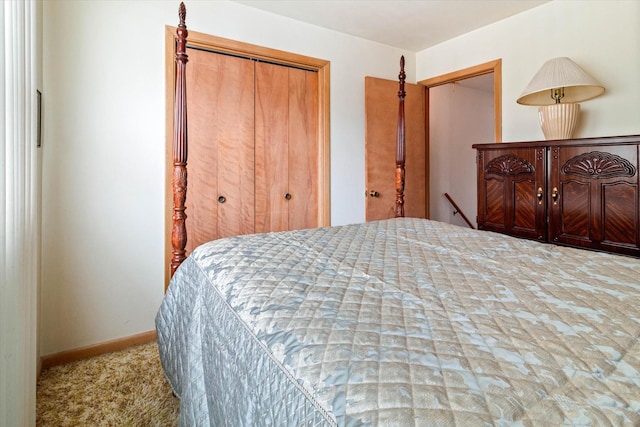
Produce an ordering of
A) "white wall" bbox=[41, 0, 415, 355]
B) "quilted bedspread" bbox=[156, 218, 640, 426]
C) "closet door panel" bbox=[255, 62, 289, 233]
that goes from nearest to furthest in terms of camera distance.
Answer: "quilted bedspread" bbox=[156, 218, 640, 426]
"white wall" bbox=[41, 0, 415, 355]
"closet door panel" bbox=[255, 62, 289, 233]

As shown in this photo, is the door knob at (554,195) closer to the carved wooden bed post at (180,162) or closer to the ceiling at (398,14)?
the ceiling at (398,14)

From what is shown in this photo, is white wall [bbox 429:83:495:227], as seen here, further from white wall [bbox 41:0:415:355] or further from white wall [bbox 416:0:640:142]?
white wall [bbox 41:0:415:355]

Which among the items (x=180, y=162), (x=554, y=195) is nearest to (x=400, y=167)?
(x=554, y=195)

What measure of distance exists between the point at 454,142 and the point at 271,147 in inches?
123

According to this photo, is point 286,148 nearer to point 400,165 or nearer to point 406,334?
point 400,165

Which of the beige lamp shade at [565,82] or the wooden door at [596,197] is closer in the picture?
the wooden door at [596,197]

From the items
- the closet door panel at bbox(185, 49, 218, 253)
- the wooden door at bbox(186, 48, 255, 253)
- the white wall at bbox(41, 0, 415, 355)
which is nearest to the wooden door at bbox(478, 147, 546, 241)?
the wooden door at bbox(186, 48, 255, 253)

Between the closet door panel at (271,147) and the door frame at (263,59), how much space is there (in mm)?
113

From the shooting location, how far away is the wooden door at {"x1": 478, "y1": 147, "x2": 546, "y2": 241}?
7.67 ft

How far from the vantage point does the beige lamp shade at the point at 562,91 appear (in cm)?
230

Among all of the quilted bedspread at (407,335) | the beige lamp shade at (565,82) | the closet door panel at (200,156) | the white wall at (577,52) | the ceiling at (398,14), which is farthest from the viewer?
the ceiling at (398,14)

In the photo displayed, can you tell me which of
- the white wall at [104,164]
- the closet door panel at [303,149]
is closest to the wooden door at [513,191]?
the closet door panel at [303,149]

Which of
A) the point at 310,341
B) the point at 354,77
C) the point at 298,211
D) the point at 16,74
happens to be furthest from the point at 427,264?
the point at 354,77

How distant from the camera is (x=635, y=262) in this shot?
1139 millimetres
